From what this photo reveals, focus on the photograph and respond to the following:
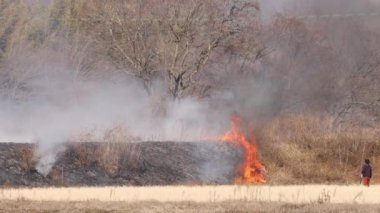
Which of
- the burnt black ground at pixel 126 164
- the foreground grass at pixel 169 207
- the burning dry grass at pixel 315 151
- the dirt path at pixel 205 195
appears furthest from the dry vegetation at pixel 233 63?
the foreground grass at pixel 169 207

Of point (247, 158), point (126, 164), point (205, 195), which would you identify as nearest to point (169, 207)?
point (205, 195)

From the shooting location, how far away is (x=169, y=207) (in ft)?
60.2

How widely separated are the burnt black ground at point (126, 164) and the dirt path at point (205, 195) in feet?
15.9

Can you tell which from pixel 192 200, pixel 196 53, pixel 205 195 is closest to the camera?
pixel 192 200

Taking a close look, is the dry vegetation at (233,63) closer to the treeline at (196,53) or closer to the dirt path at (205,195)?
the treeline at (196,53)

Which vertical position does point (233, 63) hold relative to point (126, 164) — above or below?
above

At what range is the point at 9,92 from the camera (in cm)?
5222

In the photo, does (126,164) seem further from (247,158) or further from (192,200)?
(192,200)

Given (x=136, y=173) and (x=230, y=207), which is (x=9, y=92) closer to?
(x=136, y=173)

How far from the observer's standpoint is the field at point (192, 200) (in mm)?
18094

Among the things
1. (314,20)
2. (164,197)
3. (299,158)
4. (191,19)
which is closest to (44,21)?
(191,19)

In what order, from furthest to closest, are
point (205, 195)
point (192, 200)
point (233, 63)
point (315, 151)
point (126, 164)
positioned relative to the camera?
point (233, 63), point (315, 151), point (126, 164), point (205, 195), point (192, 200)

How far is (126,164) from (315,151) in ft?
40.0

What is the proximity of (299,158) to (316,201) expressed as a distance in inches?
745
